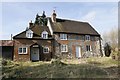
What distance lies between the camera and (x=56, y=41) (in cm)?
3897

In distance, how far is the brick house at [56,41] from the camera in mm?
35875

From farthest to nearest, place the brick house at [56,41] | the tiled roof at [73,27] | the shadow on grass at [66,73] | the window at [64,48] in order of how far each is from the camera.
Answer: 1. the tiled roof at [73,27]
2. the window at [64,48]
3. the brick house at [56,41]
4. the shadow on grass at [66,73]

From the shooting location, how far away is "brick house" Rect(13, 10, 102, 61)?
3588cm

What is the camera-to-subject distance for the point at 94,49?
145 ft

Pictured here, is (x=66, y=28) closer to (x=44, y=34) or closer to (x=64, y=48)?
(x=64, y=48)

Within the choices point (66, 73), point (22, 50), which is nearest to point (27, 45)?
point (22, 50)

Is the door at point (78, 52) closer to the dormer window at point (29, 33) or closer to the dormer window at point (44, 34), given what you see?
the dormer window at point (44, 34)

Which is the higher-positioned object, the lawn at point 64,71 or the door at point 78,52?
the door at point 78,52

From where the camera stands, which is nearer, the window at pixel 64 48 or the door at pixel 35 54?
the door at pixel 35 54

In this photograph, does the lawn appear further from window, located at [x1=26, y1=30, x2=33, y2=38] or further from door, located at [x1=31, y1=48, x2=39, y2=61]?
window, located at [x1=26, y1=30, x2=33, y2=38]

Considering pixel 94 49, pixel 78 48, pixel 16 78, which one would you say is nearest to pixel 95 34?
pixel 94 49

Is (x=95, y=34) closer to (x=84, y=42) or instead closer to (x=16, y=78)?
(x=84, y=42)

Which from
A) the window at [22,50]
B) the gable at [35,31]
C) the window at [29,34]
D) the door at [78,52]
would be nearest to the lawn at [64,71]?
the window at [22,50]

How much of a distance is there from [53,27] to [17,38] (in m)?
8.01
